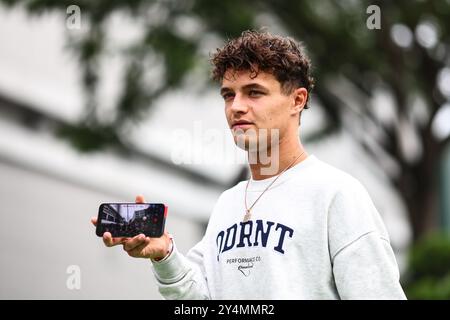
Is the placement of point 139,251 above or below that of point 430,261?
below

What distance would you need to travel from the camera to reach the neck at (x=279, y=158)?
3238 mm

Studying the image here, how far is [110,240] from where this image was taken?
2.94 metres

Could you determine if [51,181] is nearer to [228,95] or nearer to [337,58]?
[337,58]

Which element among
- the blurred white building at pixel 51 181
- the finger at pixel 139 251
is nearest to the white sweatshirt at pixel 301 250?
the finger at pixel 139 251

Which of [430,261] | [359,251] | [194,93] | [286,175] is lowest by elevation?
[359,251]

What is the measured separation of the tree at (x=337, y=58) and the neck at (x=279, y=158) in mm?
6946

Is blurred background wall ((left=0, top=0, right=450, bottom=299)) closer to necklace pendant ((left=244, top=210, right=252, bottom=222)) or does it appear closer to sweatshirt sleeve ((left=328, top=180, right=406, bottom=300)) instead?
necklace pendant ((left=244, top=210, right=252, bottom=222))

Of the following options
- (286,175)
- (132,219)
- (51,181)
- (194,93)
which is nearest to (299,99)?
(286,175)

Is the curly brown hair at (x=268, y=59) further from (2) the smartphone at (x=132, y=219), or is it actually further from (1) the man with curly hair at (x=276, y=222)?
(2) the smartphone at (x=132, y=219)

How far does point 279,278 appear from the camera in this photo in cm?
295

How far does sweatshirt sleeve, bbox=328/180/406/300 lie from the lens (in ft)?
9.30

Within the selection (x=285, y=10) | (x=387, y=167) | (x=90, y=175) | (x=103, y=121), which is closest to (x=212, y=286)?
(x=103, y=121)

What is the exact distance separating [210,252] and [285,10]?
8370mm

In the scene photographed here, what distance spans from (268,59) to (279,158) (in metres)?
0.40
